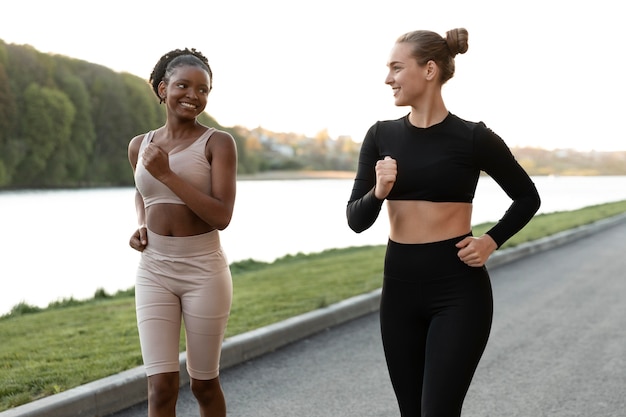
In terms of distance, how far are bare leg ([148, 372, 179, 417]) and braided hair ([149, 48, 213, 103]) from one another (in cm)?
121

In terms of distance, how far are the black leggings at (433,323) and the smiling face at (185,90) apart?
1.02m

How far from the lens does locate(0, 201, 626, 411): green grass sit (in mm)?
5137

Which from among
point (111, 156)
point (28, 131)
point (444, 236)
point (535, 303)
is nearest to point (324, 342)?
point (535, 303)

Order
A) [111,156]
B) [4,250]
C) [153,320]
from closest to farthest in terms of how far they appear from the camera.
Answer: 1. [153,320]
2. [4,250]
3. [111,156]

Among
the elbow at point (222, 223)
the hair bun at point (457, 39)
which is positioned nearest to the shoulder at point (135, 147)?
the elbow at point (222, 223)

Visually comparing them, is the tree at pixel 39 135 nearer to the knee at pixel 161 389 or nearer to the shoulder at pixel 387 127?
the knee at pixel 161 389

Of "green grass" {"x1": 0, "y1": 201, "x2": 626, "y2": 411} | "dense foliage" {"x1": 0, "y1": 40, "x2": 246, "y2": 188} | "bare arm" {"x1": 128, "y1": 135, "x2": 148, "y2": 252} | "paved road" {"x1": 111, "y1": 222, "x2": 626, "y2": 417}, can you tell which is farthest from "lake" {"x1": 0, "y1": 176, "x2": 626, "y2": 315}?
"dense foliage" {"x1": 0, "y1": 40, "x2": 246, "y2": 188}

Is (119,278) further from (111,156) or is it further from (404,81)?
(111,156)

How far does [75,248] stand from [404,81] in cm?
1754

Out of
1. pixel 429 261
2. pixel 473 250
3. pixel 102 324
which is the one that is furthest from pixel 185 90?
pixel 102 324

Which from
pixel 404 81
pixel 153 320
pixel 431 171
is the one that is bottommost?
pixel 153 320

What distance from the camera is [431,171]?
2836 millimetres

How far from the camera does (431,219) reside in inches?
113

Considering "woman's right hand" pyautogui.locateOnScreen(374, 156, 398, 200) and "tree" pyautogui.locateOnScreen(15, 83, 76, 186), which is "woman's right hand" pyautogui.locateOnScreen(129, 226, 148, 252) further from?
"tree" pyautogui.locateOnScreen(15, 83, 76, 186)
